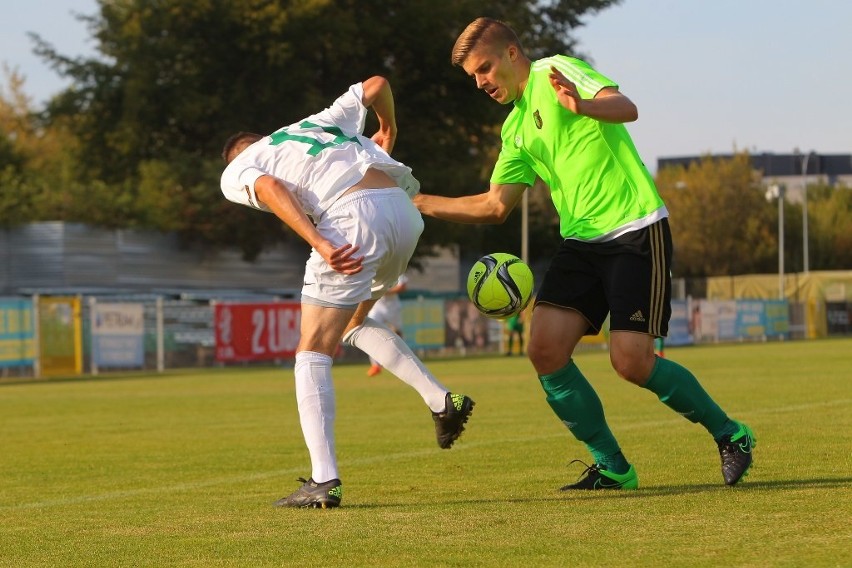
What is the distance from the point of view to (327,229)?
696cm

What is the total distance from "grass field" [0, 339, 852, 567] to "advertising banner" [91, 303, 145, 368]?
16367 mm

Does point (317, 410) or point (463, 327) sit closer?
point (317, 410)

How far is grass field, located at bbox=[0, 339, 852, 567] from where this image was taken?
5.34 meters

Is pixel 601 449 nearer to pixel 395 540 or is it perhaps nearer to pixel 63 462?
pixel 395 540

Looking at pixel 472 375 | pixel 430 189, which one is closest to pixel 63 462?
pixel 472 375

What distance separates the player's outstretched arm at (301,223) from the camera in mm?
6656

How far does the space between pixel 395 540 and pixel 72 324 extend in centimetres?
2752

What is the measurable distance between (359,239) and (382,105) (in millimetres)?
1116

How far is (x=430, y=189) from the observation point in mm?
46344

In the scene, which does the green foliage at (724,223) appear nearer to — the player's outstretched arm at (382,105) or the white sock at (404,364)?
the player's outstretched arm at (382,105)

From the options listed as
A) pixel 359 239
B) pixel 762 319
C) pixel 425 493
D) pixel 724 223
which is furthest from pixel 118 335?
pixel 724 223

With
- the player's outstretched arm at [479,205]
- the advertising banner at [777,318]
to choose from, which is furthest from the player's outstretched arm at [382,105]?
the advertising banner at [777,318]

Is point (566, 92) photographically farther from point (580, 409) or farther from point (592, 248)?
point (580, 409)

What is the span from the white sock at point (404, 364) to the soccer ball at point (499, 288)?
1.43 ft
